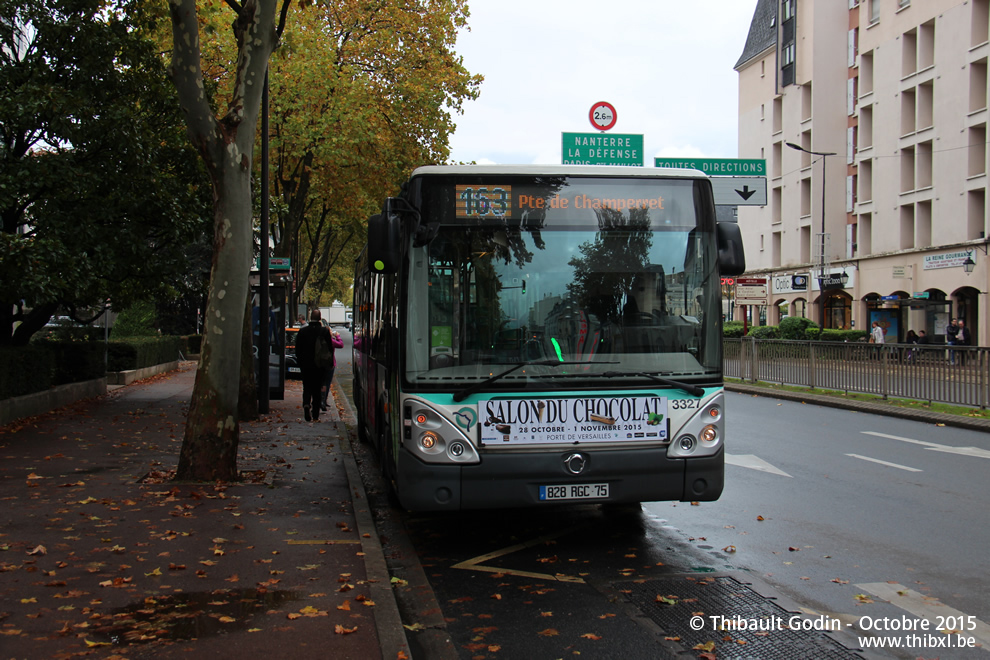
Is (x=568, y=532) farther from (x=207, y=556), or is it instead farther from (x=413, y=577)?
(x=207, y=556)

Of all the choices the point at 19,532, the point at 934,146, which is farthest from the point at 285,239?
the point at 934,146

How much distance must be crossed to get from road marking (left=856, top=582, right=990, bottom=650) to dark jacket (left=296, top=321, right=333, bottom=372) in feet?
34.5

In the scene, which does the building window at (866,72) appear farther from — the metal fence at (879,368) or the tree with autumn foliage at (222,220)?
the tree with autumn foliage at (222,220)

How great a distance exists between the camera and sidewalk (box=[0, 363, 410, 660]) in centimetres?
461

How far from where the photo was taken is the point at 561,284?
652cm

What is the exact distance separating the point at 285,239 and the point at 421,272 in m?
23.9

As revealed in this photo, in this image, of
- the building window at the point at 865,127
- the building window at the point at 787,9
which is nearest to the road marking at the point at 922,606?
the building window at the point at 865,127

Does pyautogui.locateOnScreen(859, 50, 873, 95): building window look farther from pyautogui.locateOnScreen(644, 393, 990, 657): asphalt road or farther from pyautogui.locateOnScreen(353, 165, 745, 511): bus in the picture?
pyautogui.locateOnScreen(353, 165, 745, 511): bus

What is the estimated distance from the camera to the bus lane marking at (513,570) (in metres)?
6.06

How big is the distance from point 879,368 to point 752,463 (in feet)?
31.2

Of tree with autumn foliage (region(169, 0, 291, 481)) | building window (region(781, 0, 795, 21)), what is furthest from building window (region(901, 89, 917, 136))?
tree with autumn foliage (region(169, 0, 291, 481))

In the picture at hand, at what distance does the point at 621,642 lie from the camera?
4.74 meters

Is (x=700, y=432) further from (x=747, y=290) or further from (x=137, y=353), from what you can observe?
(x=747, y=290)

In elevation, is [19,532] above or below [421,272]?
below
